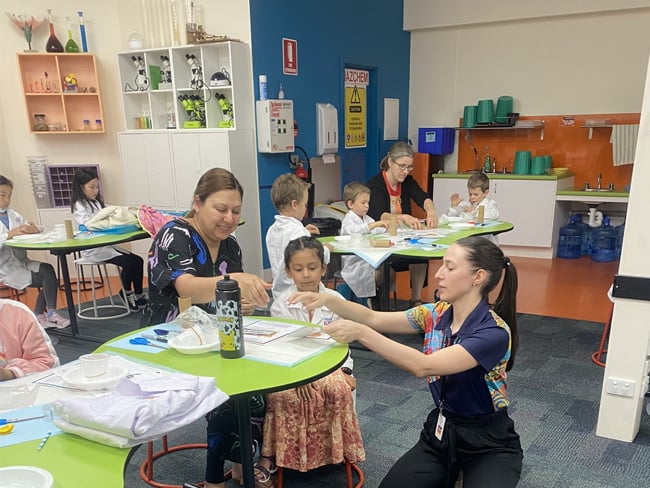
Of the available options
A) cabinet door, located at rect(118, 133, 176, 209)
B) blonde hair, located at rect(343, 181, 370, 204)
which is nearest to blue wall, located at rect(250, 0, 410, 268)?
cabinet door, located at rect(118, 133, 176, 209)

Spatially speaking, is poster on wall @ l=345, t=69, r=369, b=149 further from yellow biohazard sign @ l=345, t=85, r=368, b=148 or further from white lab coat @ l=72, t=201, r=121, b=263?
white lab coat @ l=72, t=201, r=121, b=263

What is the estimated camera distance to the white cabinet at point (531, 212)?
6.23 m

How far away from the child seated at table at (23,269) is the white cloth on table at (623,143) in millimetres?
6152

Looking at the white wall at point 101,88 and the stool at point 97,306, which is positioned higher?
the white wall at point 101,88

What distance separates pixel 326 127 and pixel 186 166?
1.68 metres

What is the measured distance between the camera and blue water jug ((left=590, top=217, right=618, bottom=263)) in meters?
6.29

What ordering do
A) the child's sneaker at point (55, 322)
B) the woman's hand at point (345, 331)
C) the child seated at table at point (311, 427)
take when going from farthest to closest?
1. the child's sneaker at point (55, 322)
2. the child seated at table at point (311, 427)
3. the woman's hand at point (345, 331)

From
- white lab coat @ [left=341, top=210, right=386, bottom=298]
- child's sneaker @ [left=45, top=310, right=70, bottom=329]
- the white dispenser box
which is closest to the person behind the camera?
white lab coat @ [left=341, top=210, right=386, bottom=298]

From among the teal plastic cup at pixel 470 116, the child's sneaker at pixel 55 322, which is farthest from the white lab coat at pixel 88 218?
the teal plastic cup at pixel 470 116

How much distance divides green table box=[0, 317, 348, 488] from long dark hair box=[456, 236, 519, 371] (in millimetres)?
516

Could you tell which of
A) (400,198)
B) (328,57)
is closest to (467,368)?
(400,198)

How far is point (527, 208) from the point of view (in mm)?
6352

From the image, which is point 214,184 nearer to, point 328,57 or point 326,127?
point 326,127

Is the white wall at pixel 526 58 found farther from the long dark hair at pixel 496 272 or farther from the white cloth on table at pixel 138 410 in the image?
the white cloth on table at pixel 138 410
